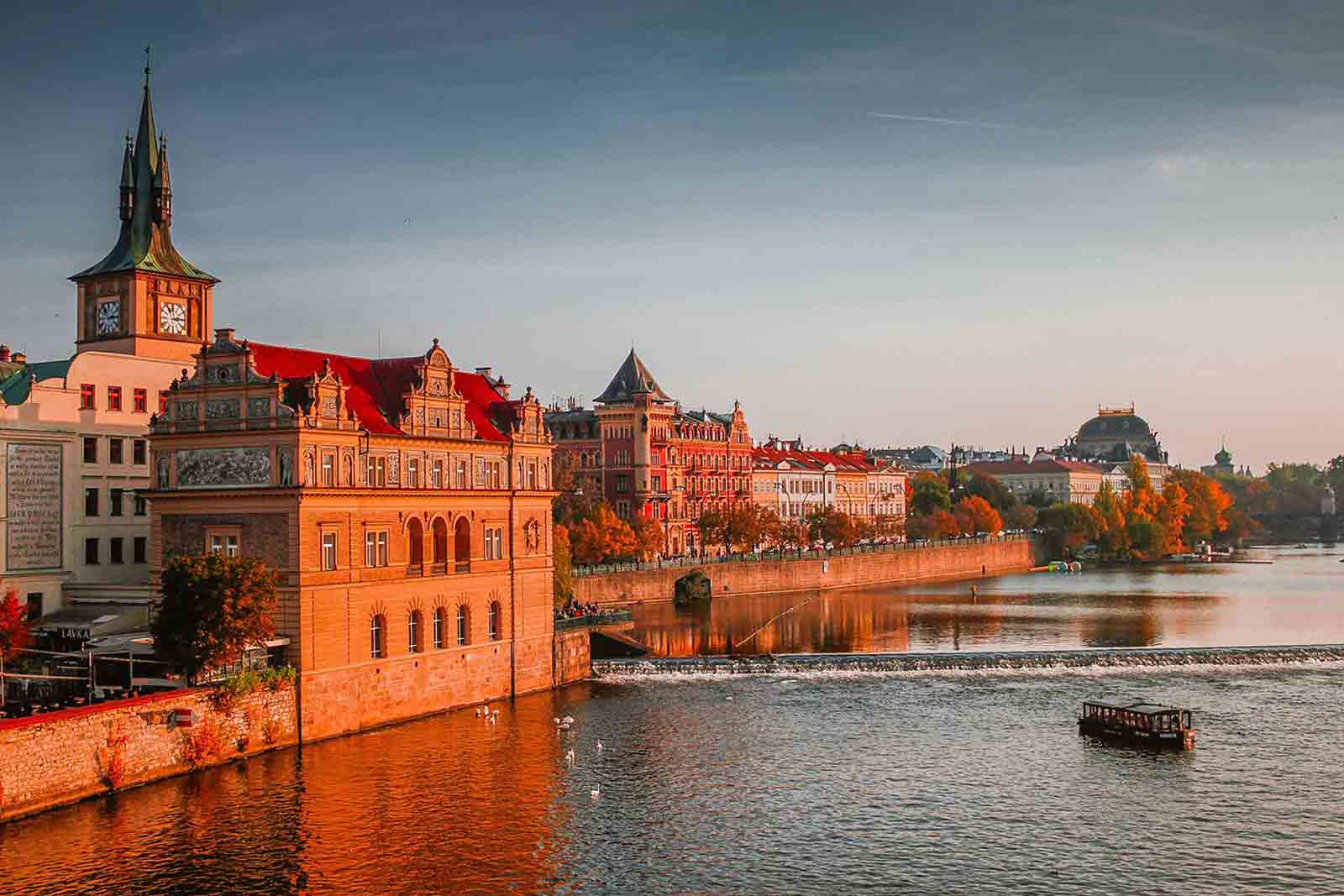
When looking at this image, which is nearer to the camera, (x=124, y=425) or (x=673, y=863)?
(x=673, y=863)

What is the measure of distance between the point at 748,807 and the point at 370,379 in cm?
2819

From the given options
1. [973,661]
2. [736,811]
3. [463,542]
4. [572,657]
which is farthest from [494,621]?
[973,661]

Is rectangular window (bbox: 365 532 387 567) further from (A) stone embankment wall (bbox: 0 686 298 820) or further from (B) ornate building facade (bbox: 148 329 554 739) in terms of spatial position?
(A) stone embankment wall (bbox: 0 686 298 820)

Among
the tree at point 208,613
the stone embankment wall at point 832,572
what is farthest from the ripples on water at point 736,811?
the stone embankment wall at point 832,572

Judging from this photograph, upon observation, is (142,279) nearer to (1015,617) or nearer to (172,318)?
(172,318)

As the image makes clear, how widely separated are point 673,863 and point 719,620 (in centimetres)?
6764

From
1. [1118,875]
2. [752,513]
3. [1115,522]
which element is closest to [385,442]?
[1118,875]

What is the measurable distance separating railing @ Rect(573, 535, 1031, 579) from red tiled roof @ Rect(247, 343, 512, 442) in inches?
1799

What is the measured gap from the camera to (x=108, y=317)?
73.0 m

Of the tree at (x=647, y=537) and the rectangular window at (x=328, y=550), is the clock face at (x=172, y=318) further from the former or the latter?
the tree at (x=647, y=537)

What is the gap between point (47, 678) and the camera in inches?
1943

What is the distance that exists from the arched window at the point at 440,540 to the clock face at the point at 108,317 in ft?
71.2

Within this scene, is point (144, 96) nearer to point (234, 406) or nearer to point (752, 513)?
point (234, 406)

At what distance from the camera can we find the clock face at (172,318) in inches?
2899
